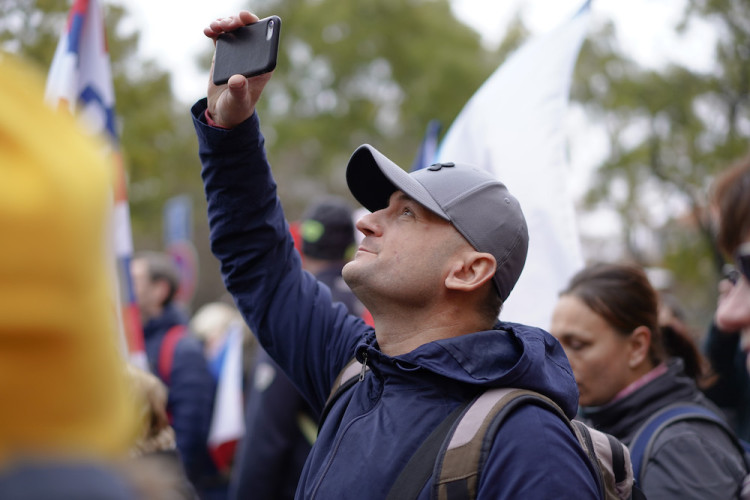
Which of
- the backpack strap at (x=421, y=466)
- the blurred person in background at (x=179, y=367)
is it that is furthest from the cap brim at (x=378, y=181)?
the blurred person in background at (x=179, y=367)

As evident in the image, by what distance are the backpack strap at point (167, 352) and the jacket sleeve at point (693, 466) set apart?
358 centimetres

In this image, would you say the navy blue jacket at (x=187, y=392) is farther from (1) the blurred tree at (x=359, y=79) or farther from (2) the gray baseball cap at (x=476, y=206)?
(1) the blurred tree at (x=359, y=79)

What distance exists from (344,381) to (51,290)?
58.6 inches

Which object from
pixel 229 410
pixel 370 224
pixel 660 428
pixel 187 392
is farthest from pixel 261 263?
pixel 229 410

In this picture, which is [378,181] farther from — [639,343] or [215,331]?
[215,331]

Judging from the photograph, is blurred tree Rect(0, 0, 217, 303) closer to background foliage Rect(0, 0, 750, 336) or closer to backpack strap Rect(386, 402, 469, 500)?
background foliage Rect(0, 0, 750, 336)

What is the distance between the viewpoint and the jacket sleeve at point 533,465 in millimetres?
1675

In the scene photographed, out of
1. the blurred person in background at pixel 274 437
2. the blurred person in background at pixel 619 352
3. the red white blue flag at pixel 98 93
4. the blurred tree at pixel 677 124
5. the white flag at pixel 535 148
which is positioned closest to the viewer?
the blurred person in background at pixel 619 352

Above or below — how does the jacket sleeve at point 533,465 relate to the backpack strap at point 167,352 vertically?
above

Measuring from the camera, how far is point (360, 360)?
85.7 inches

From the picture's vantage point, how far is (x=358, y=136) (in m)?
23.2

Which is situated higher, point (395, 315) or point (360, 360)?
point (395, 315)

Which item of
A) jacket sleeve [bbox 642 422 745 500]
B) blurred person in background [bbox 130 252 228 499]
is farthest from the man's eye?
blurred person in background [bbox 130 252 228 499]

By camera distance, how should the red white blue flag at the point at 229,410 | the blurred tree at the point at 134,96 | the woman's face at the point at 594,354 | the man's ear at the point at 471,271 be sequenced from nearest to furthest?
the man's ear at the point at 471,271
the woman's face at the point at 594,354
the red white blue flag at the point at 229,410
the blurred tree at the point at 134,96
